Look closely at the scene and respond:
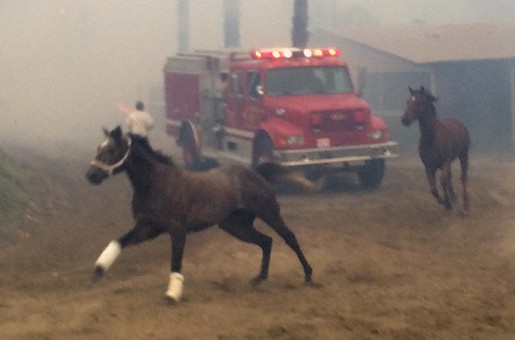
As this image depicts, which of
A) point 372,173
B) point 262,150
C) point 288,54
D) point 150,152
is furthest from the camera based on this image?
point 372,173

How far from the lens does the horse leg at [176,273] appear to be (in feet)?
32.9

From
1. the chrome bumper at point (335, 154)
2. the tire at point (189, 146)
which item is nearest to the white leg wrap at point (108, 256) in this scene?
the chrome bumper at point (335, 154)

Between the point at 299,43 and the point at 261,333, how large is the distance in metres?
21.6

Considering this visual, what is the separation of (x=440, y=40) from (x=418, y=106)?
58.0 ft

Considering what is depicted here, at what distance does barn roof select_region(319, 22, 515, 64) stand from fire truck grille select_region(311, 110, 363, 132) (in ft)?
35.9

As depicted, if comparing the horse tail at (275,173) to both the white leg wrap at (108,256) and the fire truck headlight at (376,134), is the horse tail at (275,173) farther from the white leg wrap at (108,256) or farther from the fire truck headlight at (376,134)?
the fire truck headlight at (376,134)

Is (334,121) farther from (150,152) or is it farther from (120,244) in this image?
(120,244)

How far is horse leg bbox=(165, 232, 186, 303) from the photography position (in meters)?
10.0

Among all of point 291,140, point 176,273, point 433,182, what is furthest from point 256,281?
point 291,140

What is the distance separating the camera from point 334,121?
63.3ft

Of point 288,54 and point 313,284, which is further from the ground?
point 288,54

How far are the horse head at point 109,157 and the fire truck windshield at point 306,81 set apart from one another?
9.56 meters

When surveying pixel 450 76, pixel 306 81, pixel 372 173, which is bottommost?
pixel 450 76

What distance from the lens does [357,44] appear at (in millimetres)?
34125
